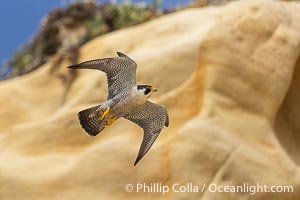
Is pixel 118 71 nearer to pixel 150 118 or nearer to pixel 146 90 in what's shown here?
pixel 146 90

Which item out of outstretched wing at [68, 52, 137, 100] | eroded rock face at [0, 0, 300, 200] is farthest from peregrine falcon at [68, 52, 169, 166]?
eroded rock face at [0, 0, 300, 200]

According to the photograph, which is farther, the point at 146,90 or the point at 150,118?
the point at 150,118

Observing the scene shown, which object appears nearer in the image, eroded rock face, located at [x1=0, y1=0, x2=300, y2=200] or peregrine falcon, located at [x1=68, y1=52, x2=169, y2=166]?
peregrine falcon, located at [x1=68, y1=52, x2=169, y2=166]

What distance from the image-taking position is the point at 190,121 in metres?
6.42

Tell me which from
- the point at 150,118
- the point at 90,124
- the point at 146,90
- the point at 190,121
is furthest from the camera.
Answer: the point at 190,121

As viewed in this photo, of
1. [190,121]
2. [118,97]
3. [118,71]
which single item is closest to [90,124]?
[118,97]

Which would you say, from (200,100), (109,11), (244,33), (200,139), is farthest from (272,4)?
(109,11)

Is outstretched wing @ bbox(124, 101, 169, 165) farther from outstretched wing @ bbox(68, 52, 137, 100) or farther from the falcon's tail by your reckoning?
the falcon's tail

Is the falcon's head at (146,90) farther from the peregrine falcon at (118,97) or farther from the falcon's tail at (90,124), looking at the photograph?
the falcon's tail at (90,124)

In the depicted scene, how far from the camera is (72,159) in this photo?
645cm

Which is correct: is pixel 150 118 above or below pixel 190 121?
above

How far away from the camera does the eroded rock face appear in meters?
6.18

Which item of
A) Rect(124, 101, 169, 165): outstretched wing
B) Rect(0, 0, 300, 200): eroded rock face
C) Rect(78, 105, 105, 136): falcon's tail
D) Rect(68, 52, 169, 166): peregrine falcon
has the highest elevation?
Rect(68, 52, 169, 166): peregrine falcon

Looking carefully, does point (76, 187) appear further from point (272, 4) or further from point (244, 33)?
point (272, 4)
